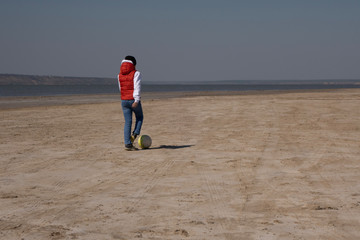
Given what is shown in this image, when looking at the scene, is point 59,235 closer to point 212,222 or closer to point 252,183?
point 212,222

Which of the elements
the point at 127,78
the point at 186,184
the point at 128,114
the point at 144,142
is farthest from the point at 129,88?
the point at 186,184

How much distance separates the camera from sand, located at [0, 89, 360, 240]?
4480 mm

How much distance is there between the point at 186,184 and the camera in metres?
6.33

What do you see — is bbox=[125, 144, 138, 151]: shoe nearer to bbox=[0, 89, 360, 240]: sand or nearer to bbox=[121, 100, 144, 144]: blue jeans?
bbox=[121, 100, 144, 144]: blue jeans

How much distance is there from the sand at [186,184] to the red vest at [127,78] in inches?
50.2

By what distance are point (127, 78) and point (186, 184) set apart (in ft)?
12.4

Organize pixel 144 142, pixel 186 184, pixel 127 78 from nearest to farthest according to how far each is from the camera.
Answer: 1. pixel 186 184
2. pixel 127 78
3. pixel 144 142

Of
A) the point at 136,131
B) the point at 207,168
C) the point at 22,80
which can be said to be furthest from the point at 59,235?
the point at 22,80

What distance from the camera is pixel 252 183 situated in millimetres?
6344

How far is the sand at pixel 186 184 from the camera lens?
4480 mm

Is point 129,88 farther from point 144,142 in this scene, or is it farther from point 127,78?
point 144,142

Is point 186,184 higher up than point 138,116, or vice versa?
point 138,116

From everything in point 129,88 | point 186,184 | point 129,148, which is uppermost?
point 129,88

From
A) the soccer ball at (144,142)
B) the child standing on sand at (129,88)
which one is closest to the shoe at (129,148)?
the child standing on sand at (129,88)
